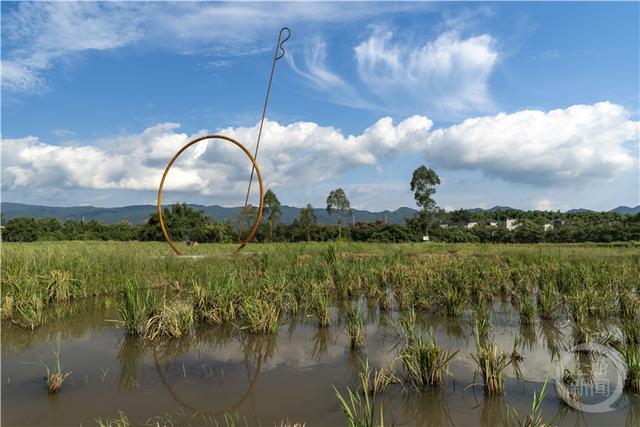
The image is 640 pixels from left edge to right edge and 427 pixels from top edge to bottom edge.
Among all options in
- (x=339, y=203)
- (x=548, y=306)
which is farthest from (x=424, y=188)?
(x=548, y=306)

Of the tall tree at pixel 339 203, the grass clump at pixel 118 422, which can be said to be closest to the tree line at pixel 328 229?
the tall tree at pixel 339 203

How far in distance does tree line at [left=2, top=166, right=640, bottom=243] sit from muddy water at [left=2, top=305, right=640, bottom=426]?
25.7 m

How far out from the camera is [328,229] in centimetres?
4222

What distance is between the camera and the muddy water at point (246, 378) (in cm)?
340

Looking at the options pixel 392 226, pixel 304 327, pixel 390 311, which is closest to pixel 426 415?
pixel 304 327

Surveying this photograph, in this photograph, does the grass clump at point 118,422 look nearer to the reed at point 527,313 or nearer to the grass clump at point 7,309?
the grass clump at point 7,309

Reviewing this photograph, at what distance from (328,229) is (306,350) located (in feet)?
122

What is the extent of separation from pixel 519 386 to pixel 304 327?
3.31 metres

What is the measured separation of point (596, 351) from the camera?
4.71 m

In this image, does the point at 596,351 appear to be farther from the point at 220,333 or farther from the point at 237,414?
the point at 220,333

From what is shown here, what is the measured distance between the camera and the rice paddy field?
3479 millimetres

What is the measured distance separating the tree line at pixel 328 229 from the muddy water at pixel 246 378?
25712 mm

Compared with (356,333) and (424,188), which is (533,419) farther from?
(424,188)

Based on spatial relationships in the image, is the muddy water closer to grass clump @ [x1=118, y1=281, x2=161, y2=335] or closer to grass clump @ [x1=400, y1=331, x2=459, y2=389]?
grass clump @ [x1=400, y1=331, x2=459, y2=389]
